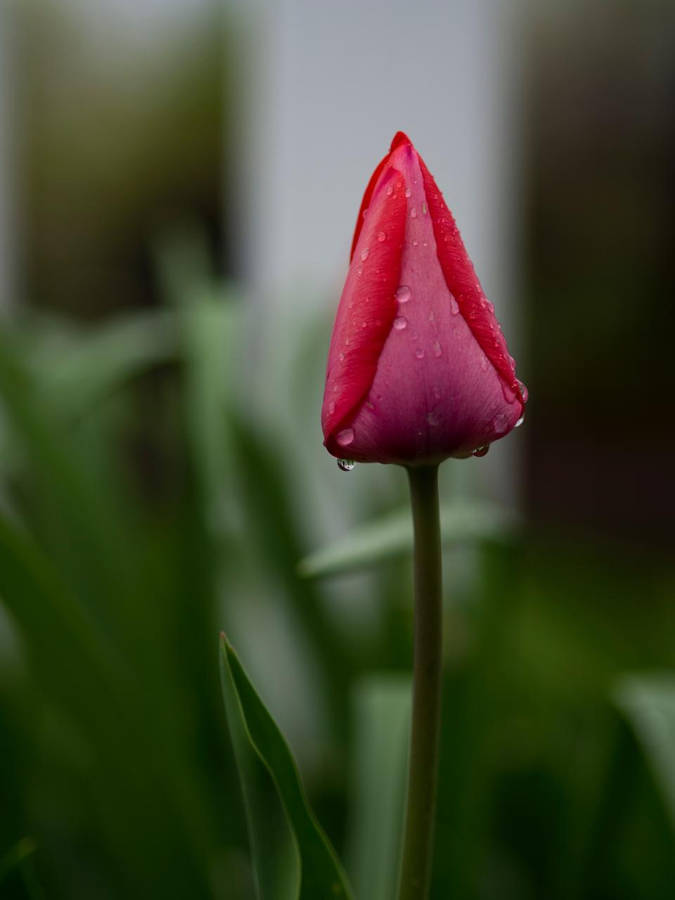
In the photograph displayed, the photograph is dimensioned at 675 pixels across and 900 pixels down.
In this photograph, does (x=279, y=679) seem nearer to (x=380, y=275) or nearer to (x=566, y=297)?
(x=380, y=275)

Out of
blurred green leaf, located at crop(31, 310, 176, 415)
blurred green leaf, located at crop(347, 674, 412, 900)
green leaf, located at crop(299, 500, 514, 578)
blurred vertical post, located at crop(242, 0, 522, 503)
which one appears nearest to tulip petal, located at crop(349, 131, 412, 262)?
green leaf, located at crop(299, 500, 514, 578)

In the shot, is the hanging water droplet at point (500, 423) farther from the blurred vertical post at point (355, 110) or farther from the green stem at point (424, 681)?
the blurred vertical post at point (355, 110)

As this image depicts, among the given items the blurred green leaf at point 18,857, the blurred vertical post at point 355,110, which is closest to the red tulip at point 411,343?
the blurred green leaf at point 18,857

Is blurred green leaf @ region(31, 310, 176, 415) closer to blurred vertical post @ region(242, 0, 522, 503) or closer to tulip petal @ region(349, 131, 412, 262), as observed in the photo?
tulip petal @ region(349, 131, 412, 262)

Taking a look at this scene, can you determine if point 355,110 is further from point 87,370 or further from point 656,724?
point 656,724

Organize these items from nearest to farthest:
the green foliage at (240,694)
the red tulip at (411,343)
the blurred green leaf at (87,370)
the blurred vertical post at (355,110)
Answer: the red tulip at (411,343), the green foliage at (240,694), the blurred green leaf at (87,370), the blurred vertical post at (355,110)
